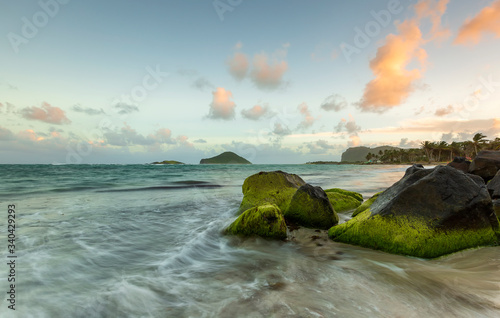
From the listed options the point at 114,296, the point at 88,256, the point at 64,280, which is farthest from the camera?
the point at 88,256

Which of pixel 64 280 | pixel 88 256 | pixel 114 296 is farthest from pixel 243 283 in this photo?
pixel 88 256

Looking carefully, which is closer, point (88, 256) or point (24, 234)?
→ point (88, 256)

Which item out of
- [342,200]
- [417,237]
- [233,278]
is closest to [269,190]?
[342,200]

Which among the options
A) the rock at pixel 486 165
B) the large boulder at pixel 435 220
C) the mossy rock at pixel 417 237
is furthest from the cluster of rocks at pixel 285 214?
the rock at pixel 486 165

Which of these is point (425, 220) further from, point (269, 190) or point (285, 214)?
point (269, 190)

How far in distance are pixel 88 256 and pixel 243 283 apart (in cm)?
380

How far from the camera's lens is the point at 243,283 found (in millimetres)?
3891

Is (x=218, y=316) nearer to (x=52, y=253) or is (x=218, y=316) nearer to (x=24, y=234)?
(x=52, y=253)

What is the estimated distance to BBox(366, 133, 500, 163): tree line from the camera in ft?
240

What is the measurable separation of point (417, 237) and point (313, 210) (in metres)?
2.39

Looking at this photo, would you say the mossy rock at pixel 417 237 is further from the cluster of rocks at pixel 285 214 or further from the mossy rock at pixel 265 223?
the mossy rock at pixel 265 223

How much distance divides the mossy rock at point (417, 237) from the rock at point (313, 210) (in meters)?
1.39

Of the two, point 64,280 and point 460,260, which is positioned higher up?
point 460,260

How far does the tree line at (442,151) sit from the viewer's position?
73.2 meters
